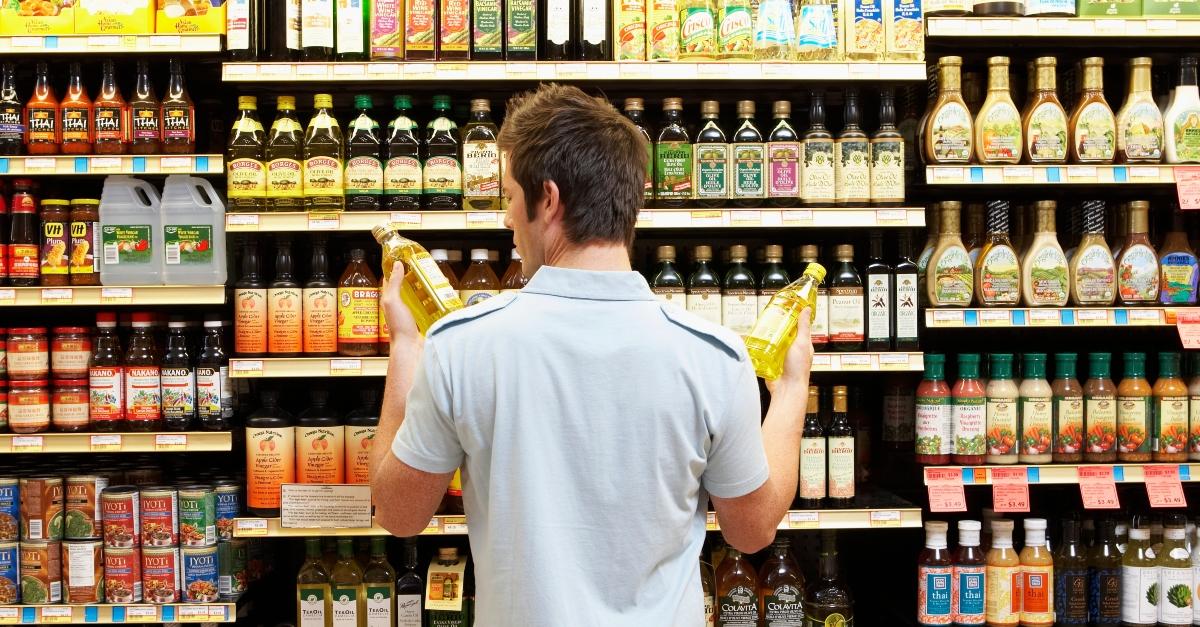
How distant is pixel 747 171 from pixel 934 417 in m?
0.84

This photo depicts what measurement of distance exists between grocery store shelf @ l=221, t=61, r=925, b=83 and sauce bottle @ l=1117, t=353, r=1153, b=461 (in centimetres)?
102

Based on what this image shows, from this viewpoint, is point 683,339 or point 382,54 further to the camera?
point 382,54

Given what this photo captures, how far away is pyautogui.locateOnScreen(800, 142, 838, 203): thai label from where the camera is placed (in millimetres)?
2775

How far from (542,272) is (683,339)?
7.8 inches

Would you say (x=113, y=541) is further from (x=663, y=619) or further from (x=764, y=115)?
(x=764, y=115)

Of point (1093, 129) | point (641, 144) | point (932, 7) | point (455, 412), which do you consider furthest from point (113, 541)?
point (1093, 129)

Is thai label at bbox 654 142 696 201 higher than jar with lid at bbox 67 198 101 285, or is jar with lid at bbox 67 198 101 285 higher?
thai label at bbox 654 142 696 201

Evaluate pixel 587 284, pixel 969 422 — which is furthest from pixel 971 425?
pixel 587 284

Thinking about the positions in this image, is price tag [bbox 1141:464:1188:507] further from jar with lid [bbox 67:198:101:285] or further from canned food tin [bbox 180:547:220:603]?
jar with lid [bbox 67:198:101:285]

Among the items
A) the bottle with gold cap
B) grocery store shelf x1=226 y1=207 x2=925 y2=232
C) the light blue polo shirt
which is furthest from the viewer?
grocery store shelf x1=226 y1=207 x2=925 y2=232

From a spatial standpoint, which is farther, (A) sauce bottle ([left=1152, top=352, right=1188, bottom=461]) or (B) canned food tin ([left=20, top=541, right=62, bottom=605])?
(A) sauce bottle ([left=1152, top=352, right=1188, bottom=461])

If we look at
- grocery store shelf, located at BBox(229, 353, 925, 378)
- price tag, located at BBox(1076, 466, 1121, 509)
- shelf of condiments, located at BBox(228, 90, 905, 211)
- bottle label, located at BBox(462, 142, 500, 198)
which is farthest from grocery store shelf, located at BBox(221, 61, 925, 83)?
price tag, located at BBox(1076, 466, 1121, 509)

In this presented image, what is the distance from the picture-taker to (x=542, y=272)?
1.34 meters

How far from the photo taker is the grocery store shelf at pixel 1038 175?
2799 millimetres
